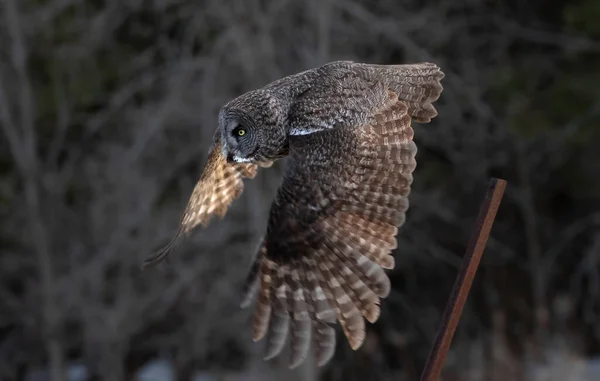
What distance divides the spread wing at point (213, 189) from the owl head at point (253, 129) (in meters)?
→ 0.11

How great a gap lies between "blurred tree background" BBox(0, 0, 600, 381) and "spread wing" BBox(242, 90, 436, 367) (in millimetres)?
6006

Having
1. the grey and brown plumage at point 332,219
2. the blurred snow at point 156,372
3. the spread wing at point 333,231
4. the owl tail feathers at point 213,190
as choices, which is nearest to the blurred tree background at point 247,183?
the blurred snow at point 156,372

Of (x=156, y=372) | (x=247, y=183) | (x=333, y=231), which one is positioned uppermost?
(x=333, y=231)

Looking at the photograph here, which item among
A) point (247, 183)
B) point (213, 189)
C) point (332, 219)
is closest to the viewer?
point (332, 219)

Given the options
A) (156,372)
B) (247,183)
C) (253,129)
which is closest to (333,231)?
(253,129)

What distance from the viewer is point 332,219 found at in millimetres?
4570

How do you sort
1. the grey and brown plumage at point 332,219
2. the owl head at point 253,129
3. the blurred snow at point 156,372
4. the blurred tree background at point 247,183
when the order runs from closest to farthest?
the grey and brown plumage at point 332,219 < the owl head at point 253,129 < the blurred tree background at point 247,183 < the blurred snow at point 156,372

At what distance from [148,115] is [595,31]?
17.5ft

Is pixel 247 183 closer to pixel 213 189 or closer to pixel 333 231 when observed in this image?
pixel 213 189

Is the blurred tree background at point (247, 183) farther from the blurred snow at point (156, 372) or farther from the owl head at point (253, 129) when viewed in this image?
the owl head at point (253, 129)

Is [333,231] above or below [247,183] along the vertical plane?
above

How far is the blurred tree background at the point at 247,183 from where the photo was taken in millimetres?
11570

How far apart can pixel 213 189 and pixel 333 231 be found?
0.75 meters

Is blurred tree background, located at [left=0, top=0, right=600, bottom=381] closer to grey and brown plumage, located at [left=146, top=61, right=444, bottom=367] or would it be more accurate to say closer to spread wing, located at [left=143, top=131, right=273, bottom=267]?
spread wing, located at [left=143, top=131, right=273, bottom=267]
